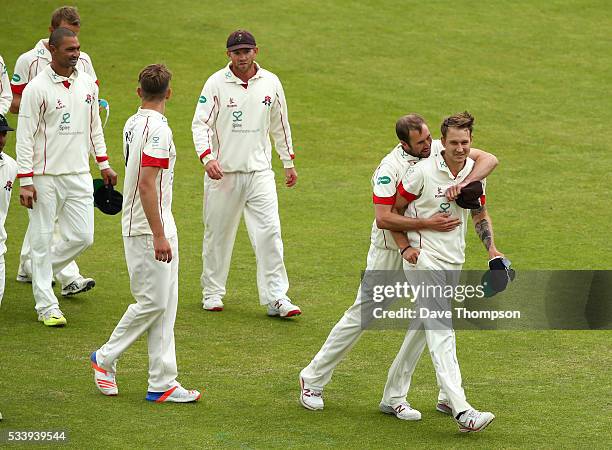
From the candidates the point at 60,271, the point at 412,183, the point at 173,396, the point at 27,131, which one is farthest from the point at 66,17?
the point at 412,183

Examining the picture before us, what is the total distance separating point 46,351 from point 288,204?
194 inches

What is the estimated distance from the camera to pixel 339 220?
42.1 feet

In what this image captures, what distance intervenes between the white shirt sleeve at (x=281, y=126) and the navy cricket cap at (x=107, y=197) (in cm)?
149

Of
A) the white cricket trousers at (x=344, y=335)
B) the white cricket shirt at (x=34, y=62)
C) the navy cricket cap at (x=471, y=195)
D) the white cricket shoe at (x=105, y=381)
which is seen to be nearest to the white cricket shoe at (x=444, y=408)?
the white cricket trousers at (x=344, y=335)

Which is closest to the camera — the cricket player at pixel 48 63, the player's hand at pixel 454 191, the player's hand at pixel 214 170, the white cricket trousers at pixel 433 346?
the white cricket trousers at pixel 433 346

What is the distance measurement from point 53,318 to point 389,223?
3430 millimetres

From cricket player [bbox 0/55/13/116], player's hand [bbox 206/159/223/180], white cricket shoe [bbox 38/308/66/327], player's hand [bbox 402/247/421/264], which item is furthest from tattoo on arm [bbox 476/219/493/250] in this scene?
cricket player [bbox 0/55/13/116]

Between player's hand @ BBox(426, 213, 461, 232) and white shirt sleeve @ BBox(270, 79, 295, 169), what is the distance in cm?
320

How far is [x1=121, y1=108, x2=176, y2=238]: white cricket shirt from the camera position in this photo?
7562 millimetres

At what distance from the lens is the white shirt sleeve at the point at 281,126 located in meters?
10.3

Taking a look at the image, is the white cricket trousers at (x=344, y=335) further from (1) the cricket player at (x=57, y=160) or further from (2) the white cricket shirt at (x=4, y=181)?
(1) the cricket player at (x=57, y=160)

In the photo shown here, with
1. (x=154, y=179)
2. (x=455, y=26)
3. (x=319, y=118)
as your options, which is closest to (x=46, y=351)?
(x=154, y=179)

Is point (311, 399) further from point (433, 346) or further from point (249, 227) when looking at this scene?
point (249, 227)

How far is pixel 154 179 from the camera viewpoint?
7562 millimetres
